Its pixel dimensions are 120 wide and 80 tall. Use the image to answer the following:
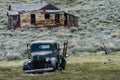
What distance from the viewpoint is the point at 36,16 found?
2923 inches

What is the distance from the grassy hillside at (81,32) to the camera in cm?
5025

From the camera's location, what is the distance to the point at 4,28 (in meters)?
77.2

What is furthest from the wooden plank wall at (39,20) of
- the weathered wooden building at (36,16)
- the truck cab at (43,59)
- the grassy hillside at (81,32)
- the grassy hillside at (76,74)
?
the truck cab at (43,59)

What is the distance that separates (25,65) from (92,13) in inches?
2414

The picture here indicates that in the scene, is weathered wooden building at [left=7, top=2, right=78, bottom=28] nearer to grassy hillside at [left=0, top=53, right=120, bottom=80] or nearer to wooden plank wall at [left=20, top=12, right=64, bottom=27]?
wooden plank wall at [left=20, top=12, right=64, bottom=27]

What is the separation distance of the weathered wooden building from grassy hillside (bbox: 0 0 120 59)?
1.48m

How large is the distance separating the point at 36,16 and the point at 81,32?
878cm

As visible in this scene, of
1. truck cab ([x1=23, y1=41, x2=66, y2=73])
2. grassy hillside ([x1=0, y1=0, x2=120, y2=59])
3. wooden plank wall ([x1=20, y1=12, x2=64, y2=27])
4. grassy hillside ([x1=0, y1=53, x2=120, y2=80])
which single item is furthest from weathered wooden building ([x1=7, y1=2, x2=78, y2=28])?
truck cab ([x1=23, y1=41, x2=66, y2=73])

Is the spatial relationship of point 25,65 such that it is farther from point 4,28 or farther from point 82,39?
point 4,28

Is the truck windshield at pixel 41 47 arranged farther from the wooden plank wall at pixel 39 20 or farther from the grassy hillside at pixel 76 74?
the wooden plank wall at pixel 39 20

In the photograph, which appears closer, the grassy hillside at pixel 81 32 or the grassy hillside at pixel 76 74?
the grassy hillside at pixel 76 74

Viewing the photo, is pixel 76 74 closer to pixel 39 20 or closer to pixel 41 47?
pixel 41 47

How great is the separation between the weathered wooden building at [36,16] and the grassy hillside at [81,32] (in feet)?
4.85

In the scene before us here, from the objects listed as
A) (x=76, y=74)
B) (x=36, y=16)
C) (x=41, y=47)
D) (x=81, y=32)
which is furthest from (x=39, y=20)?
(x=76, y=74)
